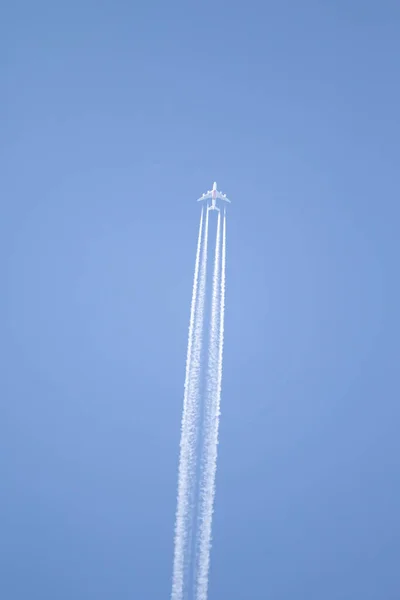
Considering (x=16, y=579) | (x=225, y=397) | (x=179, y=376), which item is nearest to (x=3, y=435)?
(x=16, y=579)

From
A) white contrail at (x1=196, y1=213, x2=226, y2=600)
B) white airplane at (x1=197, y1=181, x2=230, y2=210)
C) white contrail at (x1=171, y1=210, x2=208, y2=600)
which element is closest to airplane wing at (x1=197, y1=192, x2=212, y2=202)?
white airplane at (x1=197, y1=181, x2=230, y2=210)

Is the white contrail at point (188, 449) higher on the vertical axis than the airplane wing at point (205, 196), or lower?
lower

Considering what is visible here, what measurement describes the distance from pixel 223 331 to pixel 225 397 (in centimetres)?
102

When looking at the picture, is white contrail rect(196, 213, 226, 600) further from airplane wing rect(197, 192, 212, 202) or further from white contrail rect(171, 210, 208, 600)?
airplane wing rect(197, 192, 212, 202)

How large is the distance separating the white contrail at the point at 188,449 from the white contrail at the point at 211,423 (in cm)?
17

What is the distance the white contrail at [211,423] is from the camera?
31.6 ft

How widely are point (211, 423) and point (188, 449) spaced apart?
52 cm

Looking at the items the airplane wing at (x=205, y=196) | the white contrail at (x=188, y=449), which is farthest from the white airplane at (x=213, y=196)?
the white contrail at (x=188, y=449)

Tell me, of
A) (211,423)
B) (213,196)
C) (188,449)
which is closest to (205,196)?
(213,196)

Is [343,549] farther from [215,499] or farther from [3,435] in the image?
[3,435]

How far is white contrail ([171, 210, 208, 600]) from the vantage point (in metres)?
9.66

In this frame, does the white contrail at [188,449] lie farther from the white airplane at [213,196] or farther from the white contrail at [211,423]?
the white airplane at [213,196]

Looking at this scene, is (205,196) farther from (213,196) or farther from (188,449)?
(188,449)

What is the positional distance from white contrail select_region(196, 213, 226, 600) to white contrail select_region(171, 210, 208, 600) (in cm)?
17
